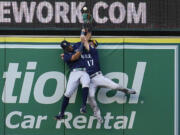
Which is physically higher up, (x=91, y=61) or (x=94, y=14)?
(x=94, y=14)

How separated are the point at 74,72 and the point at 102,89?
0.67 m

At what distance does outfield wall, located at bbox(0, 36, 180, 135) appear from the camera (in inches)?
455

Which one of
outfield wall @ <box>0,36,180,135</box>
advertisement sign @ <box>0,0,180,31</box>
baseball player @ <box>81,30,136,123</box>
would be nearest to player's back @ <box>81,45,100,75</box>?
baseball player @ <box>81,30,136,123</box>

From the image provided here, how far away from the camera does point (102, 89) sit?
11.7 meters

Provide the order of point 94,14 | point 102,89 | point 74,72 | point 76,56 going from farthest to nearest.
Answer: point 102,89 → point 94,14 → point 74,72 → point 76,56

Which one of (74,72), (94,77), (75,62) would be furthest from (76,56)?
(94,77)

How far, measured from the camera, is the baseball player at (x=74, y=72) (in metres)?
11.3

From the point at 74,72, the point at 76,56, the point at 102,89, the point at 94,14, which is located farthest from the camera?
the point at 102,89

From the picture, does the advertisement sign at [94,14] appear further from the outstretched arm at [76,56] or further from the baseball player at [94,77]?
the outstretched arm at [76,56]

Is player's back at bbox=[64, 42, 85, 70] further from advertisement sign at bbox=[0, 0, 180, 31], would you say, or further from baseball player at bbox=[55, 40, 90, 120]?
advertisement sign at bbox=[0, 0, 180, 31]

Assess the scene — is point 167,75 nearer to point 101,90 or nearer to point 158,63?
point 158,63

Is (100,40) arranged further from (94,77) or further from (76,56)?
(94,77)

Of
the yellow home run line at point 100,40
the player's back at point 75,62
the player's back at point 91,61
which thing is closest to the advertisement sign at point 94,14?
the yellow home run line at point 100,40

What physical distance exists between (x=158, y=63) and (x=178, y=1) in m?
1.28
